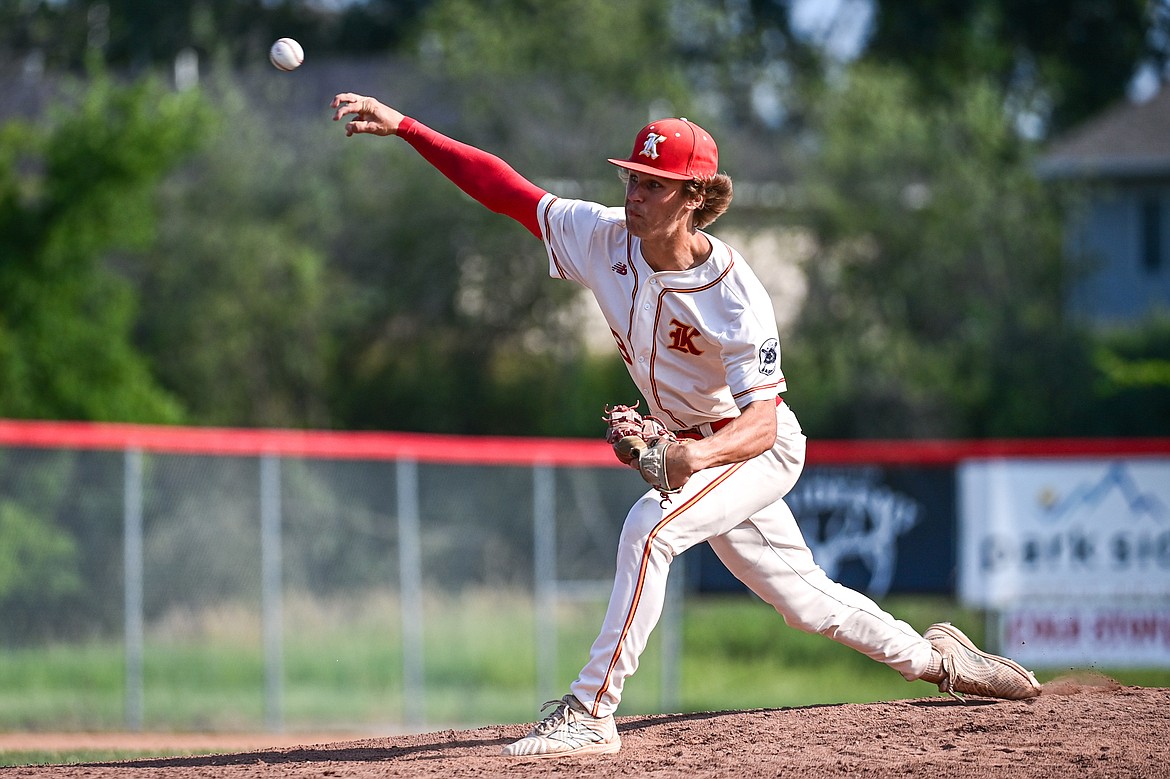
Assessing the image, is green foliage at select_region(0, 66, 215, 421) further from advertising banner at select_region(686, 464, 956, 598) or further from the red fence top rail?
advertising banner at select_region(686, 464, 956, 598)

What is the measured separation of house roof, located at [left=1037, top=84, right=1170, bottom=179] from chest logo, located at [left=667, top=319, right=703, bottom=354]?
70.8 feet

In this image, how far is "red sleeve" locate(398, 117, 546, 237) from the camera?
213 inches

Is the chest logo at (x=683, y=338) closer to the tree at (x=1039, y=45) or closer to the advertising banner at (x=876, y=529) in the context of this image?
the advertising banner at (x=876, y=529)

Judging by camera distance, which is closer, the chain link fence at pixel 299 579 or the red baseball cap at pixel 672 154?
the red baseball cap at pixel 672 154

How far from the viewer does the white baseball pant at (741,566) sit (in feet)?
15.8

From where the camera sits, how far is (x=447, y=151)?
18.0ft

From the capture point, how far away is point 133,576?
425 inches

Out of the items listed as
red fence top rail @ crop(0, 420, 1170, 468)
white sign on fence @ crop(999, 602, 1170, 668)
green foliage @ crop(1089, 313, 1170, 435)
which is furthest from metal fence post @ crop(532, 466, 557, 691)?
green foliage @ crop(1089, 313, 1170, 435)

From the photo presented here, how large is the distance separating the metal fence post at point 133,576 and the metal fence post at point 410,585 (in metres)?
2.07

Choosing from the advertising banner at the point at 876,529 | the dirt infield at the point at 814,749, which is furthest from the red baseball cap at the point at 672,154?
the advertising banner at the point at 876,529

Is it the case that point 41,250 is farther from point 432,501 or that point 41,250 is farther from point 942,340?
point 942,340

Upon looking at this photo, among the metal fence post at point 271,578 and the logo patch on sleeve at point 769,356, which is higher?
the logo patch on sleeve at point 769,356

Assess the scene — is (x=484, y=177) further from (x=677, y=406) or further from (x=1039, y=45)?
(x=1039, y=45)

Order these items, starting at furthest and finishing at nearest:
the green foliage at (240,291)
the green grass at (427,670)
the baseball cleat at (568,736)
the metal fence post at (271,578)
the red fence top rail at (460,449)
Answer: the green foliage at (240,291) < the metal fence post at (271,578) < the red fence top rail at (460,449) < the green grass at (427,670) < the baseball cleat at (568,736)
